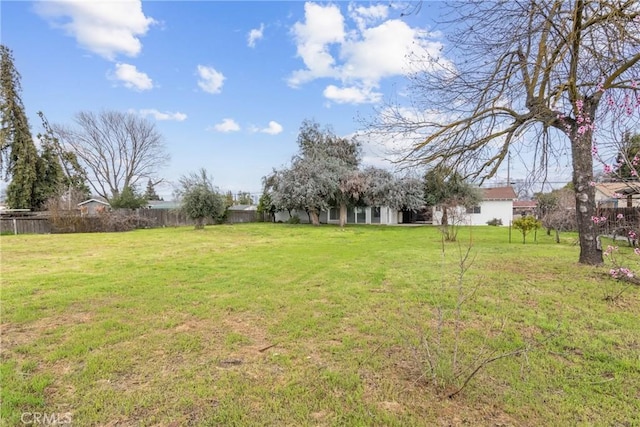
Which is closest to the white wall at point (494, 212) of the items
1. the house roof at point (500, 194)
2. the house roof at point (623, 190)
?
the house roof at point (500, 194)

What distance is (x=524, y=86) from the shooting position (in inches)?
205

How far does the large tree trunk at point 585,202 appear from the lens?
5855 mm

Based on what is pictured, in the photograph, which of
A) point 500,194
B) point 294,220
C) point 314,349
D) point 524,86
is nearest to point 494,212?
point 500,194

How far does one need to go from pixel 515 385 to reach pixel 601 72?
163 inches

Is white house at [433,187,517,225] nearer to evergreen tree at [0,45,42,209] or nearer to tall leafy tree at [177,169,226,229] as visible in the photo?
tall leafy tree at [177,169,226,229]

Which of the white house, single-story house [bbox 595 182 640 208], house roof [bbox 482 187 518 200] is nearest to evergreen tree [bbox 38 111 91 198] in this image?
single-story house [bbox 595 182 640 208]

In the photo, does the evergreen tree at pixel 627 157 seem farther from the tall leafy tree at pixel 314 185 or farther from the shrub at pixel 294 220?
the shrub at pixel 294 220

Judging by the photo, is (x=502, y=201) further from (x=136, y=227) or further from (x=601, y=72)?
(x=136, y=227)

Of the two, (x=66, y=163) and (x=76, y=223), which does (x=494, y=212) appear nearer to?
(x=76, y=223)

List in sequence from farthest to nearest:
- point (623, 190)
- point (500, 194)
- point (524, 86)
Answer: point (500, 194)
point (524, 86)
point (623, 190)

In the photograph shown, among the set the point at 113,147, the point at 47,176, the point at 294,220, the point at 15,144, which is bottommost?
the point at 294,220

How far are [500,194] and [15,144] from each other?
34624 millimetres

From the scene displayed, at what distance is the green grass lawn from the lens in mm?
1996

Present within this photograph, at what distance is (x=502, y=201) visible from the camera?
80.1 ft
